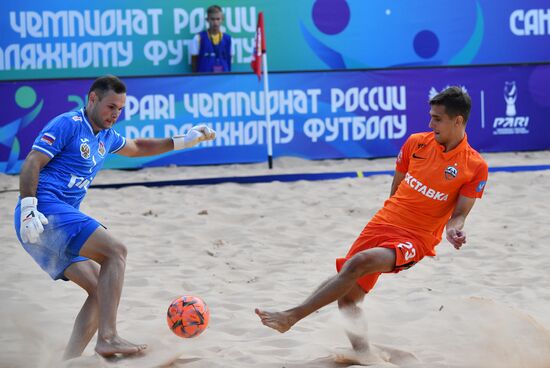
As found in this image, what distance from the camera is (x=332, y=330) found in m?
5.13

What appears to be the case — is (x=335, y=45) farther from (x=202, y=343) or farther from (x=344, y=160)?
(x=202, y=343)

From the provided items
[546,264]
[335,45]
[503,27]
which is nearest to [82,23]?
[335,45]

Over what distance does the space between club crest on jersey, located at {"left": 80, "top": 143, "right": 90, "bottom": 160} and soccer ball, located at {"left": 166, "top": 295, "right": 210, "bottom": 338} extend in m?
0.95

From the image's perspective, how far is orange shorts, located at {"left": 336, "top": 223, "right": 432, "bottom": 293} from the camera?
4.44 m

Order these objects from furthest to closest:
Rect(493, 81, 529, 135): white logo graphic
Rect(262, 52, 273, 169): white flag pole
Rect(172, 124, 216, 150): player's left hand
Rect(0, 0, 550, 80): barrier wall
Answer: Rect(0, 0, 550, 80): barrier wall, Rect(493, 81, 529, 135): white logo graphic, Rect(262, 52, 273, 169): white flag pole, Rect(172, 124, 216, 150): player's left hand

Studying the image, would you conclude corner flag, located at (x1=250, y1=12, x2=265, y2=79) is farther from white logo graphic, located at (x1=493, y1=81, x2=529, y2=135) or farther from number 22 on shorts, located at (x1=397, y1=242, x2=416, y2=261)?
number 22 on shorts, located at (x1=397, y1=242, x2=416, y2=261)

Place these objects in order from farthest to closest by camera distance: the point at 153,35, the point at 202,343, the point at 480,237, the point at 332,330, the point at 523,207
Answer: the point at 153,35, the point at 523,207, the point at 480,237, the point at 332,330, the point at 202,343

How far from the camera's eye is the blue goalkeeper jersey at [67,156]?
171 inches

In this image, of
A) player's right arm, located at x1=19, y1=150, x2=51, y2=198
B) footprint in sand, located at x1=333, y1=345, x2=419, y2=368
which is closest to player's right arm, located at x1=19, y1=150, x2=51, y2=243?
player's right arm, located at x1=19, y1=150, x2=51, y2=198

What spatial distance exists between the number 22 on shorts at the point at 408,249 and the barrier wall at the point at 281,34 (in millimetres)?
8753

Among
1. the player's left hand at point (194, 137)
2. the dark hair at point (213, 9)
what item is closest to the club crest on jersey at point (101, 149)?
the player's left hand at point (194, 137)

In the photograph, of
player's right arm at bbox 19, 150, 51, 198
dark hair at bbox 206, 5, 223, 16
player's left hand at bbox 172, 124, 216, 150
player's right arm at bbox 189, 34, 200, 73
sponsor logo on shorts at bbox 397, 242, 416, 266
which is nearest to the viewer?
player's right arm at bbox 19, 150, 51, 198

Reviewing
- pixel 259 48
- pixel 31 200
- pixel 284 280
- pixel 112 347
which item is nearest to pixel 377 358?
pixel 112 347

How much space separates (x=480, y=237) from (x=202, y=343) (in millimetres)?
3680
